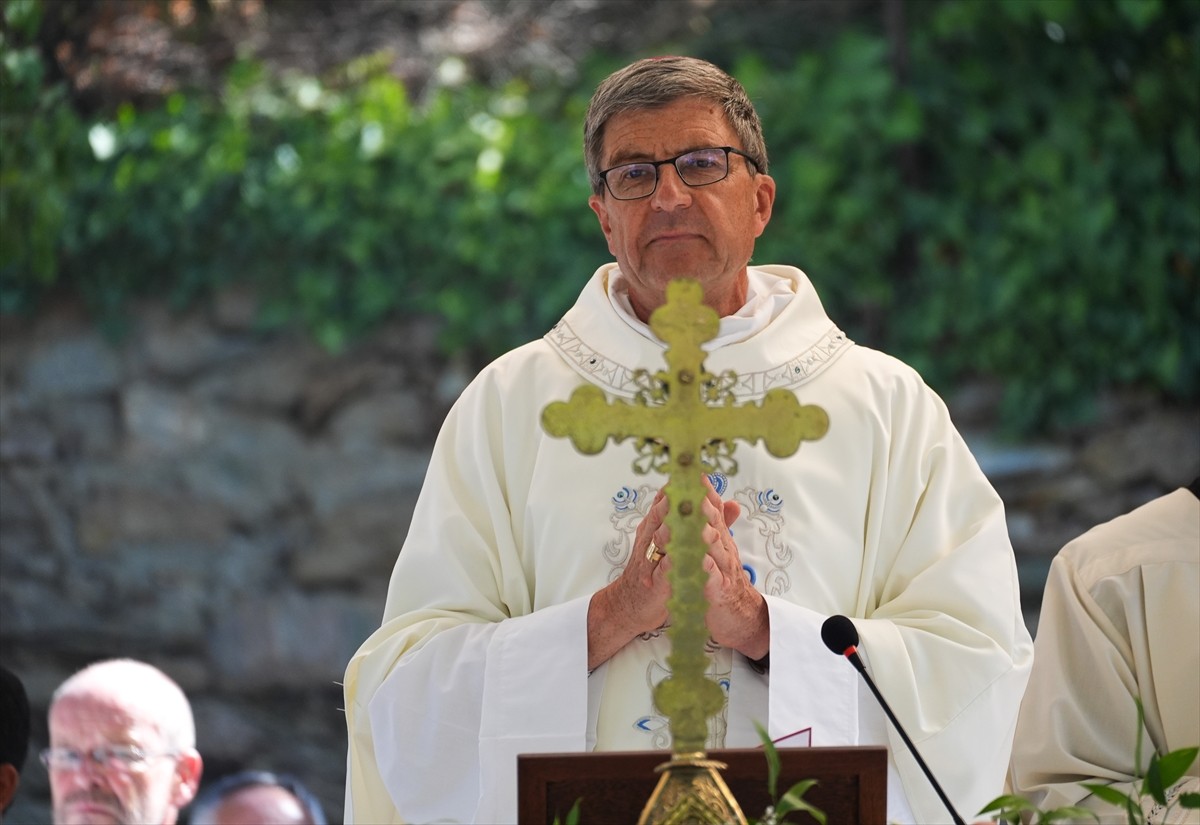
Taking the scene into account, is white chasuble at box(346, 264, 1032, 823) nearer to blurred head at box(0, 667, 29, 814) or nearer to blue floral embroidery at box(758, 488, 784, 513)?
blue floral embroidery at box(758, 488, 784, 513)

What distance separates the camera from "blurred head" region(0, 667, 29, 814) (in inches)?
173

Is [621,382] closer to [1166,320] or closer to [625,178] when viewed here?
[625,178]

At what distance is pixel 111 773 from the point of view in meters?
4.96

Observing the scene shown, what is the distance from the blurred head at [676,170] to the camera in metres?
3.35

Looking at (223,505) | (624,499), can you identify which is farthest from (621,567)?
(223,505)

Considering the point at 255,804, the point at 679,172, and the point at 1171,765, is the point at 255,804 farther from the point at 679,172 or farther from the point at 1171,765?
the point at 1171,765

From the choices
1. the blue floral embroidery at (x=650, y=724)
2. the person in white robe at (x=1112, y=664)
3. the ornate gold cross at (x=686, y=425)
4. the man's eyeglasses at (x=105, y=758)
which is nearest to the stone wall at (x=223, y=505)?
the man's eyeglasses at (x=105, y=758)

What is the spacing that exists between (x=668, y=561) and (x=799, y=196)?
415 centimetres

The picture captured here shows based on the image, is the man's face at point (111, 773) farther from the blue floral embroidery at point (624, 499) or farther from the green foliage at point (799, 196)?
the green foliage at point (799, 196)

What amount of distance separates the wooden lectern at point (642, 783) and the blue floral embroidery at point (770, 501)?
108cm

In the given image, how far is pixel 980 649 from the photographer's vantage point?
128 inches

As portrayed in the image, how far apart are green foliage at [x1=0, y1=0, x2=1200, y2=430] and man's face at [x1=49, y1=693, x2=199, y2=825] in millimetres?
2527

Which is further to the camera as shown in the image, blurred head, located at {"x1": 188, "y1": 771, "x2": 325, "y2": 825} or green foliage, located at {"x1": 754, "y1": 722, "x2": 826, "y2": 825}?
blurred head, located at {"x1": 188, "y1": 771, "x2": 325, "y2": 825}

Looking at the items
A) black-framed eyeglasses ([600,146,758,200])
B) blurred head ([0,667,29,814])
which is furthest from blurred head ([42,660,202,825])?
black-framed eyeglasses ([600,146,758,200])
